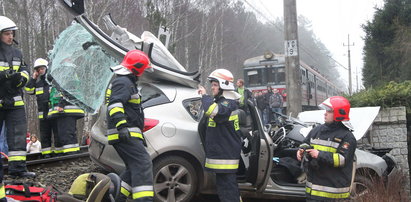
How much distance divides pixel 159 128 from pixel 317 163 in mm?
1822

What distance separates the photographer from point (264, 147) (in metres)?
4.95

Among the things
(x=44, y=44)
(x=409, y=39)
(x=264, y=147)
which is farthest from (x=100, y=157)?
(x=44, y=44)

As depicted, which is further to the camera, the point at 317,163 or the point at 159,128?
the point at 159,128

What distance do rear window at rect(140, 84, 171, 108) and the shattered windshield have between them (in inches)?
24.7

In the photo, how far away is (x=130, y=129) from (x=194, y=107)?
1.32m

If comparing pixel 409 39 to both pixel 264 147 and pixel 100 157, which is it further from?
pixel 100 157

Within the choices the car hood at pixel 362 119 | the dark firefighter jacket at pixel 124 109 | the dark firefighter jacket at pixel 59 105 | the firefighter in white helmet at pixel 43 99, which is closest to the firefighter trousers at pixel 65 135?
the dark firefighter jacket at pixel 59 105

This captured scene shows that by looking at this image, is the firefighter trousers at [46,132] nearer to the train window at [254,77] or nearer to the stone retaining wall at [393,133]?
the stone retaining wall at [393,133]

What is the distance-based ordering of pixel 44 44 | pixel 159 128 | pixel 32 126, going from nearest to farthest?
pixel 159 128 < pixel 32 126 < pixel 44 44

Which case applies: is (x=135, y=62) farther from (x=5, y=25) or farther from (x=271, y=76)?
(x=271, y=76)

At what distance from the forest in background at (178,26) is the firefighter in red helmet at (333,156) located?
13.6 feet

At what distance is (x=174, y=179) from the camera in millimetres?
4797

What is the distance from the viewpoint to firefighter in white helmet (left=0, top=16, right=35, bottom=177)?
16.4ft

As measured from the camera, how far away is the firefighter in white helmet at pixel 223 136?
466cm
